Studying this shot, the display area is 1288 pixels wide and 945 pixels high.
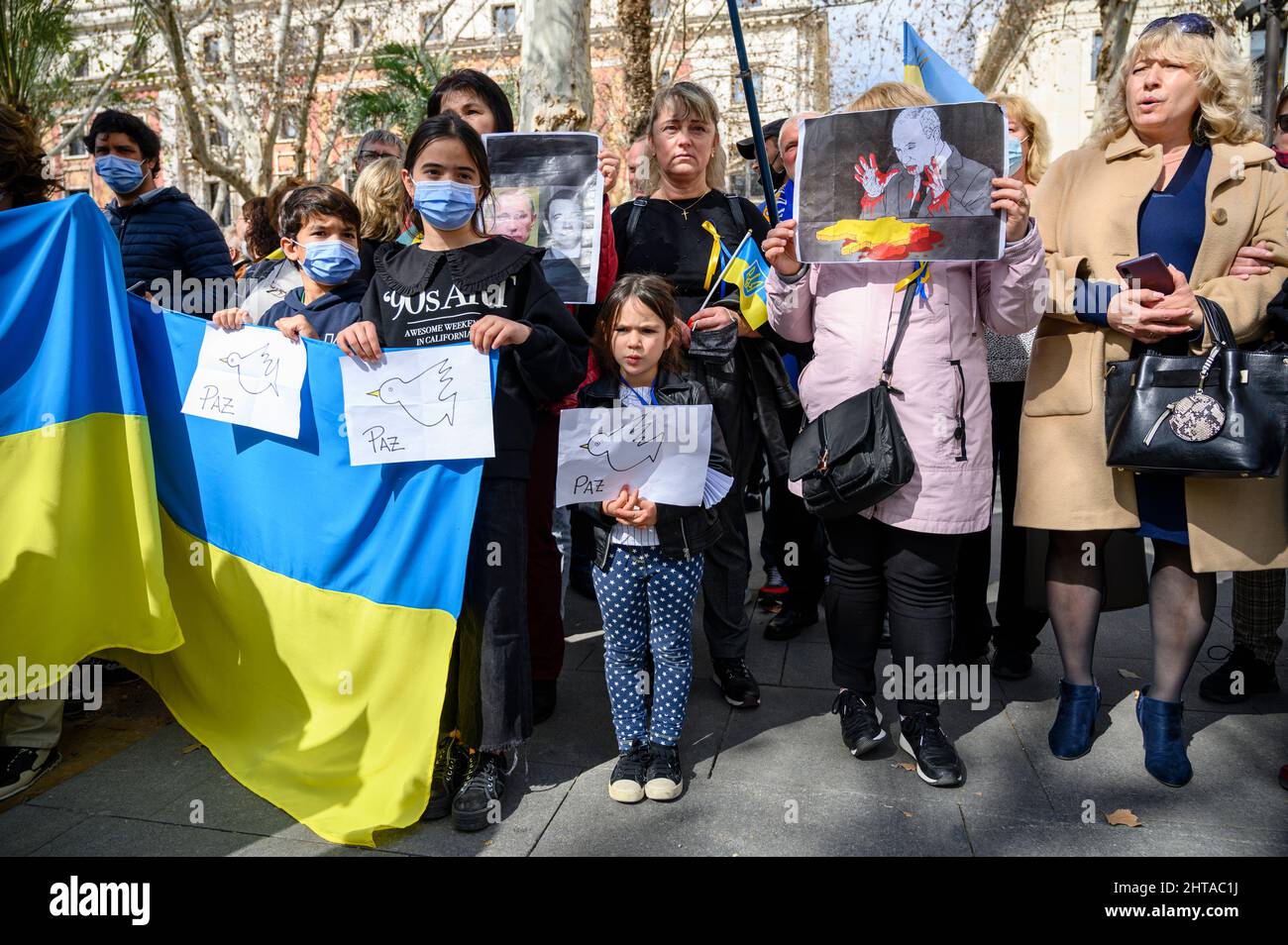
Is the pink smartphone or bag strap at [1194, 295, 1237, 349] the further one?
bag strap at [1194, 295, 1237, 349]

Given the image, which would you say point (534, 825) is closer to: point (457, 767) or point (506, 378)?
point (457, 767)

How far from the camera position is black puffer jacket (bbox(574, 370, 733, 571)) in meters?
2.82

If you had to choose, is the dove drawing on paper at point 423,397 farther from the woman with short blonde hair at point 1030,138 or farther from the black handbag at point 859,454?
the woman with short blonde hair at point 1030,138

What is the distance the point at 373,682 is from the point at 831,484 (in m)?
1.53

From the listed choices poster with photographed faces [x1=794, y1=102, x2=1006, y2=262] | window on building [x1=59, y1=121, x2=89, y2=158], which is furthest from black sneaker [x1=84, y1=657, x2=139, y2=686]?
window on building [x1=59, y1=121, x2=89, y2=158]

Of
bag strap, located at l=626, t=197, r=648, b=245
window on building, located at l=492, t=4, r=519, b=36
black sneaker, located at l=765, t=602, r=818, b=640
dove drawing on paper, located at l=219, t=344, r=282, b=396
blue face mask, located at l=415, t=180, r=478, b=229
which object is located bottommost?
black sneaker, located at l=765, t=602, r=818, b=640

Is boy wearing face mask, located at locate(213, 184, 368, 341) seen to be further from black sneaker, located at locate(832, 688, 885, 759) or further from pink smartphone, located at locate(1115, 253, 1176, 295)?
pink smartphone, located at locate(1115, 253, 1176, 295)

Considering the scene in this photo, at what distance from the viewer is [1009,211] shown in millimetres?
2572

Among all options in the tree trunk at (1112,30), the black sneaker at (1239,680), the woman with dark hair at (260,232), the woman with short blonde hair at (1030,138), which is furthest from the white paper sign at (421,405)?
the tree trunk at (1112,30)

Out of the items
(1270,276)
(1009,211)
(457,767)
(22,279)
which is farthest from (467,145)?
(1270,276)

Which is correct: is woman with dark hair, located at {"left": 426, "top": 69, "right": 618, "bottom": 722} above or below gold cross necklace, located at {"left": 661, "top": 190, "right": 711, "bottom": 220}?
below

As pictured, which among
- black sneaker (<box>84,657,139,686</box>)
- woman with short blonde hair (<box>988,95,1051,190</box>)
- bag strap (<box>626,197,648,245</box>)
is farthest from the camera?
black sneaker (<box>84,657,139,686</box>)

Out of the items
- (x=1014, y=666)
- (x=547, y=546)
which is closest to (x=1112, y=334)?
(x=1014, y=666)

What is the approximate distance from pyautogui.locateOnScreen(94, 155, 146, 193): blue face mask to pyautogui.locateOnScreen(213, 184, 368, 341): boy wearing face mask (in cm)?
123
